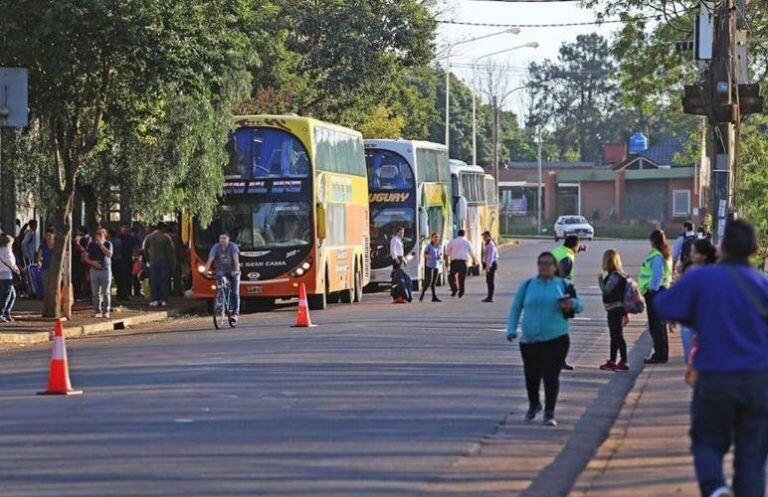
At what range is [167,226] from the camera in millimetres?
39750

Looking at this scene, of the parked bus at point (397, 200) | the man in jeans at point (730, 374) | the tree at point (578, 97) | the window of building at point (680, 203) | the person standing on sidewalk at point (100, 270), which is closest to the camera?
the man in jeans at point (730, 374)

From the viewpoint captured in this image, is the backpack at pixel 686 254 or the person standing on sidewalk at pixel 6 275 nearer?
the backpack at pixel 686 254

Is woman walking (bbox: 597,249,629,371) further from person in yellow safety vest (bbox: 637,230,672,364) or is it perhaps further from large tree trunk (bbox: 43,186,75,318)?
large tree trunk (bbox: 43,186,75,318)

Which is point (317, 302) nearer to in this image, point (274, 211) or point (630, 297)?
point (274, 211)

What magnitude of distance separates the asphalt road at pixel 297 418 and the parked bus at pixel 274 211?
27.0 feet

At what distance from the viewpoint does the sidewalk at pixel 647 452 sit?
1117 centimetres

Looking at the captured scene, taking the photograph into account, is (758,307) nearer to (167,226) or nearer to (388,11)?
(167,226)

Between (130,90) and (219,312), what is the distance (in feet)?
14.4

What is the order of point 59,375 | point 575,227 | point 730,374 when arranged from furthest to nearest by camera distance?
point 575,227 → point 59,375 → point 730,374

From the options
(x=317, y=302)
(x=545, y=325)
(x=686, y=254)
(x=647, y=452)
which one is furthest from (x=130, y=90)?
(x=647, y=452)

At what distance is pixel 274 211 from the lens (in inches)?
1366

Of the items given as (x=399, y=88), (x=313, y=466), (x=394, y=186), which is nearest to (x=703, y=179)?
(x=399, y=88)

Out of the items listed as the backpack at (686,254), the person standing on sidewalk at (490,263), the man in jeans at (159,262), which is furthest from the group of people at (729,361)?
the person standing on sidewalk at (490,263)

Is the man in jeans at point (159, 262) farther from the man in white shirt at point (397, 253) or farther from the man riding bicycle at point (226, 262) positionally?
the man riding bicycle at point (226, 262)
